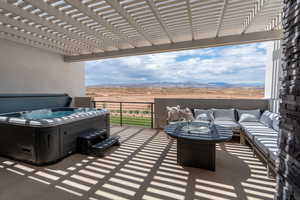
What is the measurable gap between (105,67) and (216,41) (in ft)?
38.4

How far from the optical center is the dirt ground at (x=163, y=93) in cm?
523

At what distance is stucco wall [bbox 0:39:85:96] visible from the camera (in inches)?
156

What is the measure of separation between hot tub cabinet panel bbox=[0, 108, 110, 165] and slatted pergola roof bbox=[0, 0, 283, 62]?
195 cm

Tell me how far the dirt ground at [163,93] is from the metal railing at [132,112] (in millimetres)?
284

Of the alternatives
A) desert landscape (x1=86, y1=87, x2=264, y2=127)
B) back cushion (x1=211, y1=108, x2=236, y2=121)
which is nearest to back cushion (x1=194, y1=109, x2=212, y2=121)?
back cushion (x1=211, y1=108, x2=236, y2=121)

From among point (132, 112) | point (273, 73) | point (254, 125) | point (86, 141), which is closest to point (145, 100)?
point (132, 112)

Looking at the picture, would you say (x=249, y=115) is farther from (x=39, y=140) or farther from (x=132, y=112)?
(x=39, y=140)

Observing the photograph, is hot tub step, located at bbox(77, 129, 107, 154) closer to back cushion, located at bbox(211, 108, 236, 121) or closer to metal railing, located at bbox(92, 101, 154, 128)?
metal railing, located at bbox(92, 101, 154, 128)

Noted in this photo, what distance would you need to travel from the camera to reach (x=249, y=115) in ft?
12.4

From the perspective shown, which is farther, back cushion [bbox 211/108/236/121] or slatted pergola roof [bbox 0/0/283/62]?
back cushion [bbox 211/108/236/121]

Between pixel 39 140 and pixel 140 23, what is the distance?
112 inches

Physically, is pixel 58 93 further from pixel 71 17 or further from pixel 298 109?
pixel 298 109

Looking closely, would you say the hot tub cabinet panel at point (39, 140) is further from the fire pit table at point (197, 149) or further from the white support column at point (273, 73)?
the white support column at point (273, 73)

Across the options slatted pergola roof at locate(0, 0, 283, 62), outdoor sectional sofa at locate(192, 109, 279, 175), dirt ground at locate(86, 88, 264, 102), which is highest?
slatted pergola roof at locate(0, 0, 283, 62)
